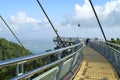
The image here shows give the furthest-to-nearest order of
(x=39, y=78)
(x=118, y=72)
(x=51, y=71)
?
(x=118, y=72) → (x=51, y=71) → (x=39, y=78)

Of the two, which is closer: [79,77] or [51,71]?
[51,71]

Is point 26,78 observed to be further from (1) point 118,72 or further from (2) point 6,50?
(2) point 6,50

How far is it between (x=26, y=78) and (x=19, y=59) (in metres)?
0.62

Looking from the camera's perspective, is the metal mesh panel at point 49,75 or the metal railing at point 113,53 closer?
the metal mesh panel at point 49,75

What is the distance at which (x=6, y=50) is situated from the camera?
9838cm

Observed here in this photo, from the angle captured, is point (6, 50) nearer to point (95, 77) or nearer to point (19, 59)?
point (95, 77)

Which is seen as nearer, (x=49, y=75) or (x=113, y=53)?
(x=49, y=75)

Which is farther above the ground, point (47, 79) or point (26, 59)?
point (26, 59)

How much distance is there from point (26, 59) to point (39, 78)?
1.75 meters

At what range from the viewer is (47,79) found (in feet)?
31.2

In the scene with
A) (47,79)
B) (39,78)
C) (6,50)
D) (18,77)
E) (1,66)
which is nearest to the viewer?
(1,66)

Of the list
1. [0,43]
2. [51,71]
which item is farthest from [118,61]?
[0,43]

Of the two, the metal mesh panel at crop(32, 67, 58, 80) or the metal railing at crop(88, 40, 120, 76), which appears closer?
the metal mesh panel at crop(32, 67, 58, 80)

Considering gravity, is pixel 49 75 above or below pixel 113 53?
above
